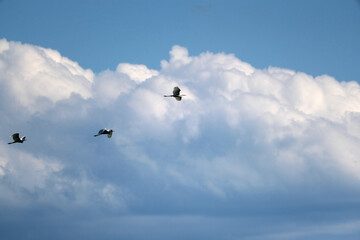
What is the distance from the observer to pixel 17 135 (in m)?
161

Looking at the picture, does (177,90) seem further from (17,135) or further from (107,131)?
(17,135)

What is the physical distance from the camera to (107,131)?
163 m

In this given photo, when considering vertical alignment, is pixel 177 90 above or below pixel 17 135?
above

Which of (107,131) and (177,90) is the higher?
(177,90)

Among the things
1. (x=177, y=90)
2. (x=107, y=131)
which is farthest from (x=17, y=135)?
(x=177, y=90)

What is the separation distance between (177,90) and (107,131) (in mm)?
23780

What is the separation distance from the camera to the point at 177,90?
159375 mm

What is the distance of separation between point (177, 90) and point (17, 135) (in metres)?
47.8

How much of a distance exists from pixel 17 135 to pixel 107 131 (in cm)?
2573
